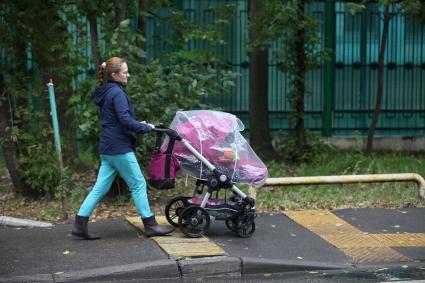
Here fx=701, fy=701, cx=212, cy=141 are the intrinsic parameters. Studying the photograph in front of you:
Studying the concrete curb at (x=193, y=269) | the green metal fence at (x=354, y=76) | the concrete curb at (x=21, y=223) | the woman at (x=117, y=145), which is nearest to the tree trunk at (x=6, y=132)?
the concrete curb at (x=21, y=223)

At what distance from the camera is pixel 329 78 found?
15.1m

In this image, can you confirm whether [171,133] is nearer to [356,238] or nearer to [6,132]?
[356,238]

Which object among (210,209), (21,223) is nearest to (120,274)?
(210,209)

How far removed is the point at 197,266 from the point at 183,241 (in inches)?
30.0

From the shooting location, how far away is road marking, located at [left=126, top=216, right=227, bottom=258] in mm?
6730

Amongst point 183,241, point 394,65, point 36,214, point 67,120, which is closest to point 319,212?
point 183,241

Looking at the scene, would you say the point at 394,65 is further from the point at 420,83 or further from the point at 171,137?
the point at 171,137

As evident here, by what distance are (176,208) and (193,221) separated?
48cm

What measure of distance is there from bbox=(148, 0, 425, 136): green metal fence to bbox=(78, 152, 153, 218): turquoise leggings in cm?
779

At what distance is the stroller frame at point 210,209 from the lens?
7.20 m

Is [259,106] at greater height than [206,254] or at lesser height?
greater

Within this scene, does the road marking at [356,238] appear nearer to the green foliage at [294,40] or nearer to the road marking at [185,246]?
the road marking at [185,246]

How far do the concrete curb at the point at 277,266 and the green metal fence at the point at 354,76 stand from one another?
325 inches

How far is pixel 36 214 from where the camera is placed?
28.9 feet
